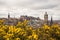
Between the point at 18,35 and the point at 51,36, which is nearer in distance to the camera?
the point at 18,35

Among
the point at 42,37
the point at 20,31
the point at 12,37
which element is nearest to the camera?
the point at 12,37

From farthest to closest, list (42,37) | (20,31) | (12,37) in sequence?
1. (42,37)
2. (20,31)
3. (12,37)

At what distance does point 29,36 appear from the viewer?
59.8 ft

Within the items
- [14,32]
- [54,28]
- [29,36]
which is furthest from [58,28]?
[14,32]

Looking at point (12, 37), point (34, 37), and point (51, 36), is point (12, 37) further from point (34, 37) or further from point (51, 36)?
point (51, 36)

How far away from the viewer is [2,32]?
1731 cm

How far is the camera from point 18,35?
697 inches

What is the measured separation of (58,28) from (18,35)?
195 inches

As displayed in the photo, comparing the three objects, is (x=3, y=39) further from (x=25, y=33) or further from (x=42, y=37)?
(x=42, y=37)

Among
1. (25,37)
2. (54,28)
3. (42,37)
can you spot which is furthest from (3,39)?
(54,28)

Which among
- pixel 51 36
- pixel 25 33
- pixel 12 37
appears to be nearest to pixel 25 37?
pixel 25 33

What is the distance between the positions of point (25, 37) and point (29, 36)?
0.35 meters

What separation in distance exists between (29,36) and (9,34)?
191 cm

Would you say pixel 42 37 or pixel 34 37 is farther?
pixel 42 37
